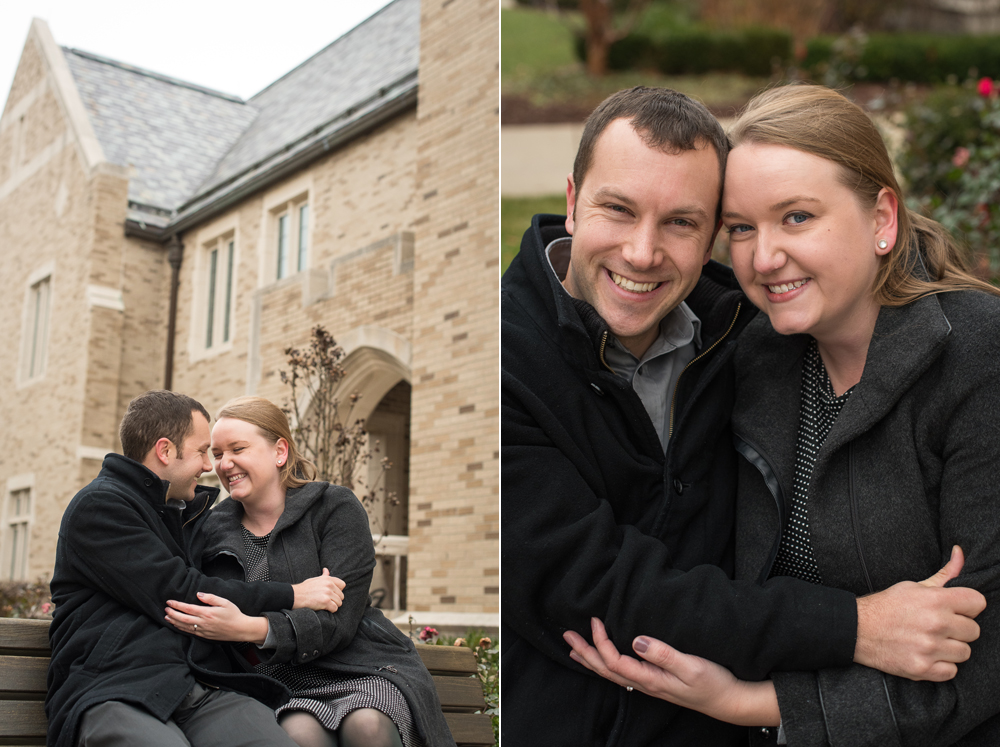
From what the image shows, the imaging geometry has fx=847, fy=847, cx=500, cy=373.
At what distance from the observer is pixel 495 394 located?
165 inches

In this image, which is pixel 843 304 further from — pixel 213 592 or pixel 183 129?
pixel 183 129

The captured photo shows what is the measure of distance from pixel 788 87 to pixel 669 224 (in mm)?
300

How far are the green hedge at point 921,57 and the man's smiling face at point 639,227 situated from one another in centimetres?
970

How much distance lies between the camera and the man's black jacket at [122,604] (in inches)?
55.2

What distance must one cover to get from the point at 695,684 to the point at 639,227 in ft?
2.35

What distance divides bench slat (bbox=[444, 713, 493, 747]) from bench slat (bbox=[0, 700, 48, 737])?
0.89 metres

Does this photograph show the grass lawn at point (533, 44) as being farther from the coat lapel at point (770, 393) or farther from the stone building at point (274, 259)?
the coat lapel at point (770, 393)

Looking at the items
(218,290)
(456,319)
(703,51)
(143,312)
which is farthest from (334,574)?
(703,51)

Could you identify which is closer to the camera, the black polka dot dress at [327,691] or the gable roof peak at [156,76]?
the black polka dot dress at [327,691]

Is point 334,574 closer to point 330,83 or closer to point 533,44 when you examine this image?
point 330,83

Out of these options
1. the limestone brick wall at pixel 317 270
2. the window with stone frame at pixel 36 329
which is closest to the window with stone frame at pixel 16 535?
the window with stone frame at pixel 36 329

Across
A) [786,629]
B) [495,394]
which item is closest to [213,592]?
[786,629]

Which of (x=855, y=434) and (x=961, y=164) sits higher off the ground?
(x=961, y=164)

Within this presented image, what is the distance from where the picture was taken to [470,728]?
208 cm
